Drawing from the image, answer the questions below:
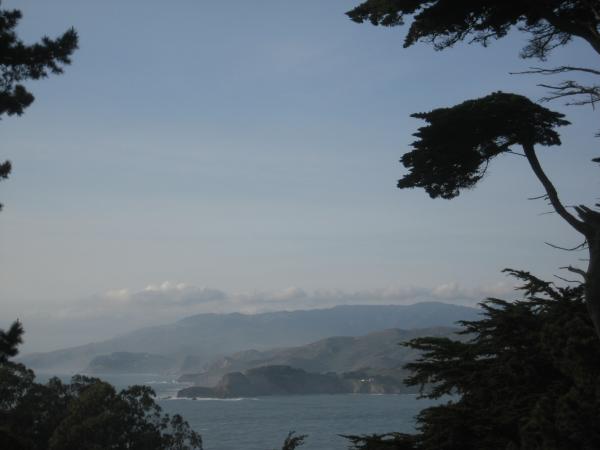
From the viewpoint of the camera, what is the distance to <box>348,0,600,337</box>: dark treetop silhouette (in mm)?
9531

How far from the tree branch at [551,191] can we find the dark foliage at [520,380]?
126 inches

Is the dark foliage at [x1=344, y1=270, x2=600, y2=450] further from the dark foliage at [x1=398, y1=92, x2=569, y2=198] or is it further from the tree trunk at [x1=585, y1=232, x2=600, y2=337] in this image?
the dark foliage at [x1=398, y1=92, x2=569, y2=198]

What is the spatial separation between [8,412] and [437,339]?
101 ft

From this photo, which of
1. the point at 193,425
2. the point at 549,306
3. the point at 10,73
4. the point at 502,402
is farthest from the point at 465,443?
the point at 193,425

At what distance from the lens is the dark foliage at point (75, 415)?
111ft

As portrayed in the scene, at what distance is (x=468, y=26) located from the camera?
1032 centimetres

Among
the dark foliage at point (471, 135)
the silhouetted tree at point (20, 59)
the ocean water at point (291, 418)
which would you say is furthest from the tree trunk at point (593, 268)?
the ocean water at point (291, 418)

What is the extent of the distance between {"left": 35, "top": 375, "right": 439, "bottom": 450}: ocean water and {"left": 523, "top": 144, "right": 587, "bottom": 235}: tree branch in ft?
252

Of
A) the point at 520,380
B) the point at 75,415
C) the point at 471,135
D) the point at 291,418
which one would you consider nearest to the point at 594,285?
the point at 471,135

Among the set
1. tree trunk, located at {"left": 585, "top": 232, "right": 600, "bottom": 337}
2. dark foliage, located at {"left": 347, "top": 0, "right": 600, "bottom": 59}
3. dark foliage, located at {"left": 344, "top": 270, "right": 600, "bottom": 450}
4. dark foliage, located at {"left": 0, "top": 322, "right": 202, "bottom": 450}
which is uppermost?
dark foliage, located at {"left": 347, "top": 0, "right": 600, "bottom": 59}

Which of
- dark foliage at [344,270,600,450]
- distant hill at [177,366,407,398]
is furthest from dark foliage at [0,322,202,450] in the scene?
distant hill at [177,366,407,398]

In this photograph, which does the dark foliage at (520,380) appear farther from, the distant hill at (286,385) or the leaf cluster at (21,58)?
the distant hill at (286,385)

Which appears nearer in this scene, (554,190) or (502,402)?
(554,190)

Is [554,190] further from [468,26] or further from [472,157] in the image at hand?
[468,26]
